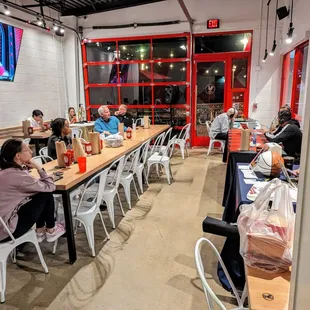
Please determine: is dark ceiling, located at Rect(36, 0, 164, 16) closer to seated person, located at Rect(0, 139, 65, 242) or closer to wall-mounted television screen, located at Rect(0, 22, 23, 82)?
wall-mounted television screen, located at Rect(0, 22, 23, 82)

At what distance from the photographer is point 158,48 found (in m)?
7.41

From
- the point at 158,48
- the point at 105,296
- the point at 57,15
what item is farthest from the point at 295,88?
the point at 57,15

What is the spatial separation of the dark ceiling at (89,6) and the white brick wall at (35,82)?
75 centimetres

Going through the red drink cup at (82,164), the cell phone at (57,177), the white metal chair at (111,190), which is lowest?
the white metal chair at (111,190)

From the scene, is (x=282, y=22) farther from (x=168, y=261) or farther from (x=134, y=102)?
(x=168, y=261)

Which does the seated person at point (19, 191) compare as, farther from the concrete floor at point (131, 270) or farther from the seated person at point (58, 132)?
the seated person at point (58, 132)

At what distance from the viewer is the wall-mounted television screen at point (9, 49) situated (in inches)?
222

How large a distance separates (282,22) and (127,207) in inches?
218

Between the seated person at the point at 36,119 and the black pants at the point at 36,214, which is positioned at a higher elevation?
the seated person at the point at 36,119

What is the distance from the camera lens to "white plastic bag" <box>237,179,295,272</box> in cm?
126

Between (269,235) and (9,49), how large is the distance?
627 centimetres

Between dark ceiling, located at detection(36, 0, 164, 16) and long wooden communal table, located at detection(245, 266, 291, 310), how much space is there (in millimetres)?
6915

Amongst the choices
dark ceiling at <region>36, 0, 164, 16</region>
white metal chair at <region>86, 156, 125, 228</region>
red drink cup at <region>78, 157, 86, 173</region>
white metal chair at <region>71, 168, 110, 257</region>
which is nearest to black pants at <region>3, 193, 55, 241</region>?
white metal chair at <region>71, 168, 110, 257</region>

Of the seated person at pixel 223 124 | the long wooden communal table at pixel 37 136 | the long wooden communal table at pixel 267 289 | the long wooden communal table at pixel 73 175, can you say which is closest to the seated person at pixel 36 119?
the long wooden communal table at pixel 37 136
